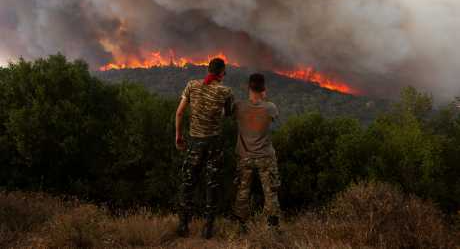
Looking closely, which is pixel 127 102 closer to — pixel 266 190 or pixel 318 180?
pixel 318 180

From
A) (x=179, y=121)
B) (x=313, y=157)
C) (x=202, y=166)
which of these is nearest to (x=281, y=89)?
(x=313, y=157)

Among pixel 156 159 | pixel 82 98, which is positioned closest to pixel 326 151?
pixel 156 159

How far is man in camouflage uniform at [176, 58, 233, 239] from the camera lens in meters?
5.75

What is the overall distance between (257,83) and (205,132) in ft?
3.62

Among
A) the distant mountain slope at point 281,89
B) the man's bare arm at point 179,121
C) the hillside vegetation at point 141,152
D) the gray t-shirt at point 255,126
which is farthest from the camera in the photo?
the distant mountain slope at point 281,89

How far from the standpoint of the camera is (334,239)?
19.8ft

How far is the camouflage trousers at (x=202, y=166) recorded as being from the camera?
5879 mm

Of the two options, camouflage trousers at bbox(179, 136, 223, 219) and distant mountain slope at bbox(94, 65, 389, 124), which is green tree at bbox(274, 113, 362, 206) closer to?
camouflage trousers at bbox(179, 136, 223, 219)

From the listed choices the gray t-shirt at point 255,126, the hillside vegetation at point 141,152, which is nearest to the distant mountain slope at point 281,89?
the hillside vegetation at point 141,152

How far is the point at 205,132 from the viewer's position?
5.83m

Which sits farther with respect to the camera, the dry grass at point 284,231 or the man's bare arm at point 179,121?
the man's bare arm at point 179,121

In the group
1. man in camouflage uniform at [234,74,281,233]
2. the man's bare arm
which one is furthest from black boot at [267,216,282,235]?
the man's bare arm

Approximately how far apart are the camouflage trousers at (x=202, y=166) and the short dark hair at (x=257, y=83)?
0.97 metres

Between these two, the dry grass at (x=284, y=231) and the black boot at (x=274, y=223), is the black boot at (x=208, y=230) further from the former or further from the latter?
the black boot at (x=274, y=223)
